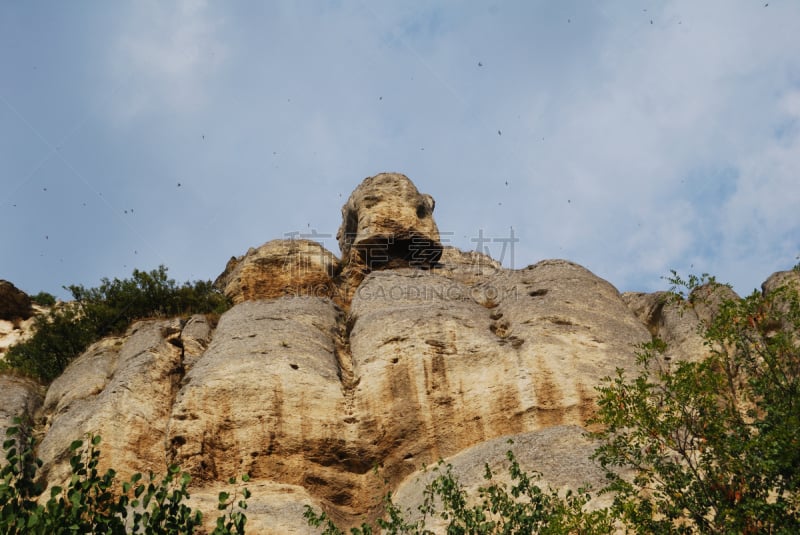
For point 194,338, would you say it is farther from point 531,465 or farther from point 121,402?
point 531,465

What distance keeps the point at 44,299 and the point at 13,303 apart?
2.28 meters

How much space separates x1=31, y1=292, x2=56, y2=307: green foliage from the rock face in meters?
17.5

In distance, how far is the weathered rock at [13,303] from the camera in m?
44.0

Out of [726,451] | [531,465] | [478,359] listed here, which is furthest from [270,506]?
[726,451]

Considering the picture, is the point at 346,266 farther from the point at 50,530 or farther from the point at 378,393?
the point at 50,530

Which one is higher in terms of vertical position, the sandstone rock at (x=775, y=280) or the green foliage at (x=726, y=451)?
the sandstone rock at (x=775, y=280)

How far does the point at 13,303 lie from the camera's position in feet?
146

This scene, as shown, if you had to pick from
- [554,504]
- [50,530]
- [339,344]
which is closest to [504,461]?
[554,504]

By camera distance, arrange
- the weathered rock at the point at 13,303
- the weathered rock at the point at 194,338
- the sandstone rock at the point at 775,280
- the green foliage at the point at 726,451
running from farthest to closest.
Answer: the weathered rock at the point at 13,303, the weathered rock at the point at 194,338, the sandstone rock at the point at 775,280, the green foliage at the point at 726,451

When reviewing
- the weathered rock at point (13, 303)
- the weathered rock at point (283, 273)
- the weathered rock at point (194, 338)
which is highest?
the weathered rock at point (13, 303)

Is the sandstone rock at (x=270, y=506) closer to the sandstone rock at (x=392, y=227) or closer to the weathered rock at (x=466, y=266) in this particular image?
the weathered rock at (x=466, y=266)

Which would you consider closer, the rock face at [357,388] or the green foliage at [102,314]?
the rock face at [357,388]

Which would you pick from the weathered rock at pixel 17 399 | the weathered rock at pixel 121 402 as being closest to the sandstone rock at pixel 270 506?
the weathered rock at pixel 121 402

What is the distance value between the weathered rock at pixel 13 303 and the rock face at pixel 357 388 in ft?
52.6
